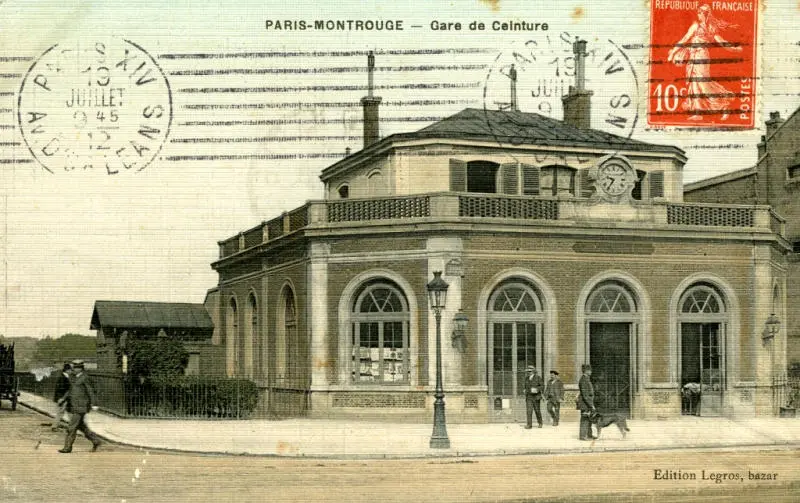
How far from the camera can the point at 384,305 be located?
26.5 metres

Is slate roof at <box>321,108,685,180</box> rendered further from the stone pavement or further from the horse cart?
the horse cart

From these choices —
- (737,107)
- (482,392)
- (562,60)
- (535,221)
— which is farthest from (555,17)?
(482,392)

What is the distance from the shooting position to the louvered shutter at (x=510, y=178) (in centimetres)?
2884

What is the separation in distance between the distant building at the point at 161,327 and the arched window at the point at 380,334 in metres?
7.38

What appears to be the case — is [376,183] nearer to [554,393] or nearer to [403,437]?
[554,393]

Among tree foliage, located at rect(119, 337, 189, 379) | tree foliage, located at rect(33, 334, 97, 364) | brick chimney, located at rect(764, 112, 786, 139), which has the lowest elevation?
tree foliage, located at rect(119, 337, 189, 379)

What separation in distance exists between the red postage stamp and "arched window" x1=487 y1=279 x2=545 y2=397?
6.87 metres

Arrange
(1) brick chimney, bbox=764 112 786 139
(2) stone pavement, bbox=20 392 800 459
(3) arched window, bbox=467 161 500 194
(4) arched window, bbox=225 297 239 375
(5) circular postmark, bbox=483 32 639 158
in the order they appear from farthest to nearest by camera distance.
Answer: (4) arched window, bbox=225 297 239 375 < (3) arched window, bbox=467 161 500 194 < (1) brick chimney, bbox=764 112 786 139 < (5) circular postmark, bbox=483 32 639 158 < (2) stone pavement, bbox=20 392 800 459

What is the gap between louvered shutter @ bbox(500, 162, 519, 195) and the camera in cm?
2884

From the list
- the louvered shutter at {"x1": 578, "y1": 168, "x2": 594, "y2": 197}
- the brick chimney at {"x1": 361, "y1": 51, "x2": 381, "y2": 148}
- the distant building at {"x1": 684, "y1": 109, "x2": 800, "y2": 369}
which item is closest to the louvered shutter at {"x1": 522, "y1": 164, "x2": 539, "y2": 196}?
the louvered shutter at {"x1": 578, "y1": 168, "x2": 594, "y2": 197}

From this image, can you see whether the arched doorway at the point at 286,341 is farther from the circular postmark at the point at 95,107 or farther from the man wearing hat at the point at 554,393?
the circular postmark at the point at 95,107

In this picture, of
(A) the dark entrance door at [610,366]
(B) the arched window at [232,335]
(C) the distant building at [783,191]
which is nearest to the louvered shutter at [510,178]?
(A) the dark entrance door at [610,366]

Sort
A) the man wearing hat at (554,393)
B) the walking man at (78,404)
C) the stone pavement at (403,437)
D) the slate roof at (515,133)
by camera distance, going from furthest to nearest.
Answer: the slate roof at (515,133) → the man wearing hat at (554,393) → the stone pavement at (403,437) → the walking man at (78,404)

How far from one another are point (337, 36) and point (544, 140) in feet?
36.0
